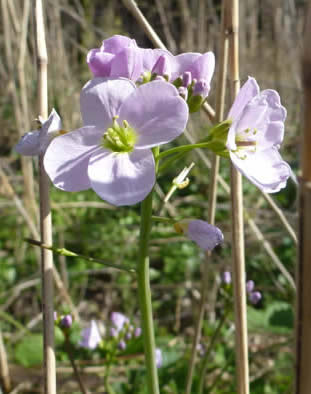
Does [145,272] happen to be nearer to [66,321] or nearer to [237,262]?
[237,262]

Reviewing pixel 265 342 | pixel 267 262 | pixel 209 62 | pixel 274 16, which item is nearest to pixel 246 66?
pixel 274 16

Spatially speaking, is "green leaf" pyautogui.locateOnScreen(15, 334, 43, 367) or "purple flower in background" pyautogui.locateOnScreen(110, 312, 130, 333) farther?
"green leaf" pyautogui.locateOnScreen(15, 334, 43, 367)

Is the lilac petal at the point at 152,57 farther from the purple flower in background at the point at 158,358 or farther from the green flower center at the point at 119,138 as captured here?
the purple flower in background at the point at 158,358

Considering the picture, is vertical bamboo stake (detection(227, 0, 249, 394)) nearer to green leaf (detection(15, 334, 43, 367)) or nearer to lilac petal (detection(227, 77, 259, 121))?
lilac petal (detection(227, 77, 259, 121))

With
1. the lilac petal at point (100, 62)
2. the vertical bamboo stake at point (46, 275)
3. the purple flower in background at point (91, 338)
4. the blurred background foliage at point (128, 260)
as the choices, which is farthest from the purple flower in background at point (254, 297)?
the lilac petal at point (100, 62)

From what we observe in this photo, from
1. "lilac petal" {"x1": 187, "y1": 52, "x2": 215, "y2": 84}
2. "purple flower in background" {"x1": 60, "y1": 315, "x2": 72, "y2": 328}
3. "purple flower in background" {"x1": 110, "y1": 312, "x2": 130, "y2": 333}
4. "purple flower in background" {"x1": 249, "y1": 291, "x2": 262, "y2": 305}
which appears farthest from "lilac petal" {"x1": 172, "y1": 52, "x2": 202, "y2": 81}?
"purple flower in background" {"x1": 110, "y1": 312, "x2": 130, "y2": 333}

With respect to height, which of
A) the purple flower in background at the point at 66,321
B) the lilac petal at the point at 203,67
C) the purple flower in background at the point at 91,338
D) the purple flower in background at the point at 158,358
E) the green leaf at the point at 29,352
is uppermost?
the lilac petal at the point at 203,67
